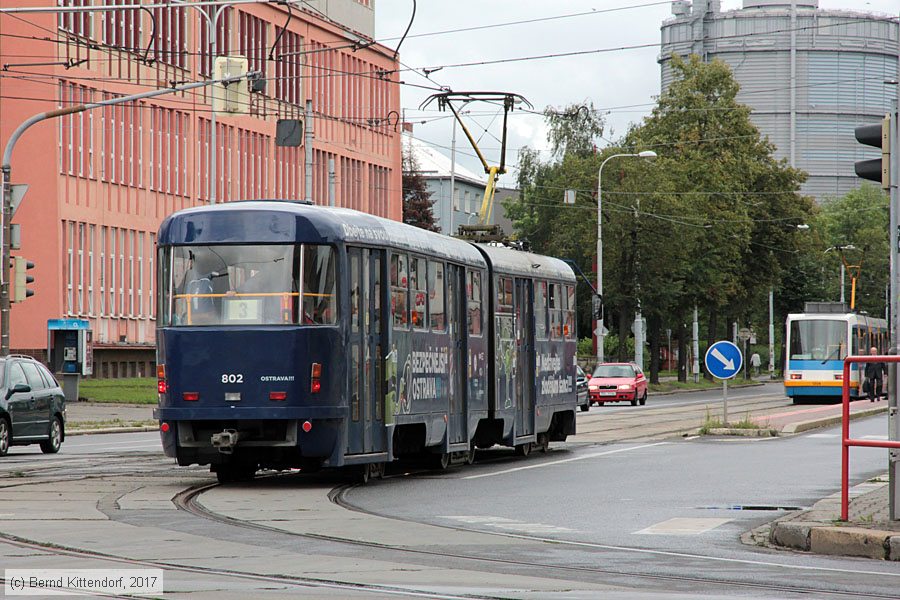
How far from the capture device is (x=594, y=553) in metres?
12.4

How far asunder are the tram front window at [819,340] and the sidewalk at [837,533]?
43284mm

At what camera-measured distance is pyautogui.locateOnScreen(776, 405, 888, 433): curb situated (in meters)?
34.2

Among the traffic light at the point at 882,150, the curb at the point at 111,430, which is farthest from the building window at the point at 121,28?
the traffic light at the point at 882,150

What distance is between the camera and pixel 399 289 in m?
20.0

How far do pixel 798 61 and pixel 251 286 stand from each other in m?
108

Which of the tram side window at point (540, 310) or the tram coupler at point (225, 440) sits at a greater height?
the tram side window at point (540, 310)

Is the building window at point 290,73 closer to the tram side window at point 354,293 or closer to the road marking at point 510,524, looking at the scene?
the tram side window at point 354,293

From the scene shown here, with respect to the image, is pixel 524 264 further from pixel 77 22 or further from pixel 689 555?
pixel 77 22

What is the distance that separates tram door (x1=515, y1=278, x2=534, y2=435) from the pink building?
85.8ft

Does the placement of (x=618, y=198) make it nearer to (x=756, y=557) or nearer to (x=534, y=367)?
(x=534, y=367)

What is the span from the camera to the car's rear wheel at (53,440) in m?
27.1

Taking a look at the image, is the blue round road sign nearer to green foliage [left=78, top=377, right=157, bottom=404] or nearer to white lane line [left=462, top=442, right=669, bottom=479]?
white lane line [left=462, top=442, right=669, bottom=479]

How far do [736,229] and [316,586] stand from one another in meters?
68.8

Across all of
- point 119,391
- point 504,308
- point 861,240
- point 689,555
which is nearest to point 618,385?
point 119,391
